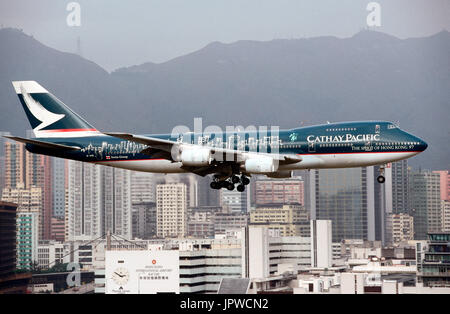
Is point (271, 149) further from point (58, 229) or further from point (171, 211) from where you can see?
point (171, 211)

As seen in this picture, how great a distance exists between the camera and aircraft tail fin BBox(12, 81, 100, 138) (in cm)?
5391

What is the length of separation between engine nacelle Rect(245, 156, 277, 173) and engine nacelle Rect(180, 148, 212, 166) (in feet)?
7.91

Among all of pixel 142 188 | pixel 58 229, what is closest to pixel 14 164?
pixel 58 229

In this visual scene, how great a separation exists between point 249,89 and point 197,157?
13936 centimetres

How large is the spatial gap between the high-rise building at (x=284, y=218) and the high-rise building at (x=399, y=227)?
14.6 metres

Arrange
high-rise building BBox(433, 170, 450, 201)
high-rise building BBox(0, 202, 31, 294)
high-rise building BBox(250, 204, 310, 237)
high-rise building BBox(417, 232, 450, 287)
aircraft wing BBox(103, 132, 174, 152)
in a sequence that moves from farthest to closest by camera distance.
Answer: high-rise building BBox(250, 204, 310, 237) < high-rise building BBox(433, 170, 450, 201) < high-rise building BBox(417, 232, 450, 287) < high-rise building BBox(0, 202, 31, 294) < aircraft wing BBox(103, 132, 174, 152)

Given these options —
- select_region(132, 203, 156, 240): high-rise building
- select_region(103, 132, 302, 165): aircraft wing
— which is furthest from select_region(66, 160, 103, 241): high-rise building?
select_region(103, 132, 302, 165): aircraft wing

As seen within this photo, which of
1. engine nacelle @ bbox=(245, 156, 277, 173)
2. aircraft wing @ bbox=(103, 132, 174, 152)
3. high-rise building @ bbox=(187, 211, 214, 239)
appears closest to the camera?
aircraft wing @ bbox=(103, 132, 174, 152)

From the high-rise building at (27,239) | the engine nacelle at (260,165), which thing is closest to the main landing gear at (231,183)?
the engine nacelle at (260,165)

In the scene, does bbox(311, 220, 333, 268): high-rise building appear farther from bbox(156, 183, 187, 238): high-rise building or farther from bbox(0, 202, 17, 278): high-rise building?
bbox(0, 202, 17, 278): high-rise building

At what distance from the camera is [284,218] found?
136375 mm

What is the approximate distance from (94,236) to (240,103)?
189 ft

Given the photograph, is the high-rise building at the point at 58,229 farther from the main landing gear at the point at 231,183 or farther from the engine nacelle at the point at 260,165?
the engine nacelle at the point at 260,165
